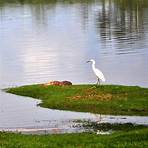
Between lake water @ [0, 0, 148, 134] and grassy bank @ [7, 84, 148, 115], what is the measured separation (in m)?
2.19

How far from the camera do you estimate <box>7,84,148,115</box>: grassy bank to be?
137 feet

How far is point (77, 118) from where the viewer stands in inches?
1561

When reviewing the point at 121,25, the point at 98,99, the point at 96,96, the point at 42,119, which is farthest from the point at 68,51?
the point at 42,119

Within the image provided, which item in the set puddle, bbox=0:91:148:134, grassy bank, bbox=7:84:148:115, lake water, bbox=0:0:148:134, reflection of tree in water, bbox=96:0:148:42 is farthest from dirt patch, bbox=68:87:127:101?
reflection of tree in water, bbox=96:0:148:42

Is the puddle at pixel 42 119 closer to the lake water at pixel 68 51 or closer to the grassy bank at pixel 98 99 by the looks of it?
the lake water at pixel 68 51

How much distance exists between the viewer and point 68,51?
100 m

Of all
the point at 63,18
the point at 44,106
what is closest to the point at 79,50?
the point at 44,106

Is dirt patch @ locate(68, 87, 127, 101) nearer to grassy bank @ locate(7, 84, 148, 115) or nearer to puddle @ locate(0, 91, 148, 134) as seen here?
grassy bank @ locate(7, 84, 148, 115)

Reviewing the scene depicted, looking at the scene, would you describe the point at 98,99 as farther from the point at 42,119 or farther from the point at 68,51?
the point at 68,51

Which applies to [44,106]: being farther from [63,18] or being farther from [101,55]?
[63,18]

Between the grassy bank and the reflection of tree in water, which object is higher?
the grassy bank

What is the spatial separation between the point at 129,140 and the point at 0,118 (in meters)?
18.1

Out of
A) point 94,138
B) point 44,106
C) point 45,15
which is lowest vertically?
point 45,15

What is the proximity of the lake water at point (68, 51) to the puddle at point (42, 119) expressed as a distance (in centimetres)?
9
